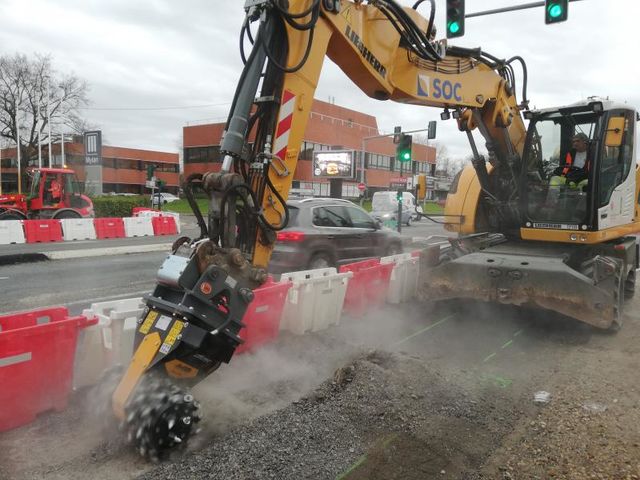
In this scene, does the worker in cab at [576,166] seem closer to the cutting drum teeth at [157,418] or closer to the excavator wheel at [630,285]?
the excavator wheel at [630,285]

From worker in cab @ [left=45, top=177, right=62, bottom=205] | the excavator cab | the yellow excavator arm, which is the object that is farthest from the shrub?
the excavator cab

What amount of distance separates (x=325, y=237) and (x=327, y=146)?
4484 centimetres

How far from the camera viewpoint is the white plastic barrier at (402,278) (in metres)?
7.83

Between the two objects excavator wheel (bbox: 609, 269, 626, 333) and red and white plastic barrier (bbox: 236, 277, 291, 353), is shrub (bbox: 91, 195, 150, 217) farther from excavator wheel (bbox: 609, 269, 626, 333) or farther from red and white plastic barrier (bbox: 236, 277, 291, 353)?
excavator wheel (bbox: 609, 269, 626, 333)

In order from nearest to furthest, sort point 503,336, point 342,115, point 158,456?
point 158,456 → point 503,336 → point 342,115

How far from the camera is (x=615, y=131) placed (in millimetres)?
6480

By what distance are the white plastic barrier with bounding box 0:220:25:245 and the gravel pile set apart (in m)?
15.5

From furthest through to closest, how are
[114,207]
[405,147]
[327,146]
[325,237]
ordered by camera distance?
[327,146] < [114,207] < [405,147] < [325,237]

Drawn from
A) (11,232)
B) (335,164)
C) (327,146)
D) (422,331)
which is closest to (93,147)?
(11,232)

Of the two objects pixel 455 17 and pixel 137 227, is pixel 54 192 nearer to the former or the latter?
pixel 137 227

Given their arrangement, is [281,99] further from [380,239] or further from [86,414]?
[380,239]

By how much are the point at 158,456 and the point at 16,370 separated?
54.3 inches

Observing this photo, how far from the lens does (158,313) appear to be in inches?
139

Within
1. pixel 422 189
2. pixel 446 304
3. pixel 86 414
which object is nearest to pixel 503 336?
pixel 446 304
